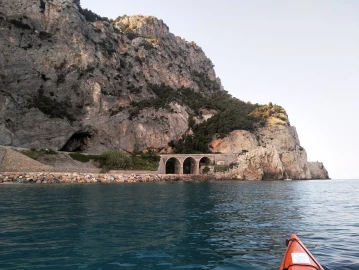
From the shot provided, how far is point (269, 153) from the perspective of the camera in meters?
93.6

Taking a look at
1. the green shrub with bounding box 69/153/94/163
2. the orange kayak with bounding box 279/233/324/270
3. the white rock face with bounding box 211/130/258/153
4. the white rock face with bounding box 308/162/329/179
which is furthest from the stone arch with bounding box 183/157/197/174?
the orange kayak with bounding box 279/233/324/270

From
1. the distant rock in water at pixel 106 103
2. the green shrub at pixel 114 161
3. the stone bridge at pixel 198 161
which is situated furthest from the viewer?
the stone bridge at pixel 198 161

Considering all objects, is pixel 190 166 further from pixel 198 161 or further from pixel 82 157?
pixel 82 157

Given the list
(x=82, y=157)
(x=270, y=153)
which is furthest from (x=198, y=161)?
(x=82, y=157)

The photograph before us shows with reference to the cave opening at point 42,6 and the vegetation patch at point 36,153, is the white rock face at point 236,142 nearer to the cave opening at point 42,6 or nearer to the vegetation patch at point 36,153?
the vegetation patch at point 36,153

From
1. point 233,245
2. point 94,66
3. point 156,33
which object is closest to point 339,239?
point 233,245

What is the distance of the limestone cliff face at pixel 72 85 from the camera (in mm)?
83250

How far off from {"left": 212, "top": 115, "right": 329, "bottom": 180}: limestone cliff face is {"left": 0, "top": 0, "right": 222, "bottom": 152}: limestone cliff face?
20622mm

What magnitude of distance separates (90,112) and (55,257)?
294 feet

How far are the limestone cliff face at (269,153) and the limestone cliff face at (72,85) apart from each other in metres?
20.6

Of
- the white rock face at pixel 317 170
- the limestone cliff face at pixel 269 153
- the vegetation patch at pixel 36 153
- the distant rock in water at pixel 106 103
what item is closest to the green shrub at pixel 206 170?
the limestone cliff face at pixel 269 153

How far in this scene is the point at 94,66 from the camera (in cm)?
10219

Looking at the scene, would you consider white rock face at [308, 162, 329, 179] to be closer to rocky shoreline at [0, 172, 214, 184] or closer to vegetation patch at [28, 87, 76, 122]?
rocky shoreline at [0, 172, 214, 184]

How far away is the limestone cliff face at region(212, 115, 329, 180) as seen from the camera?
8925 centimetres
